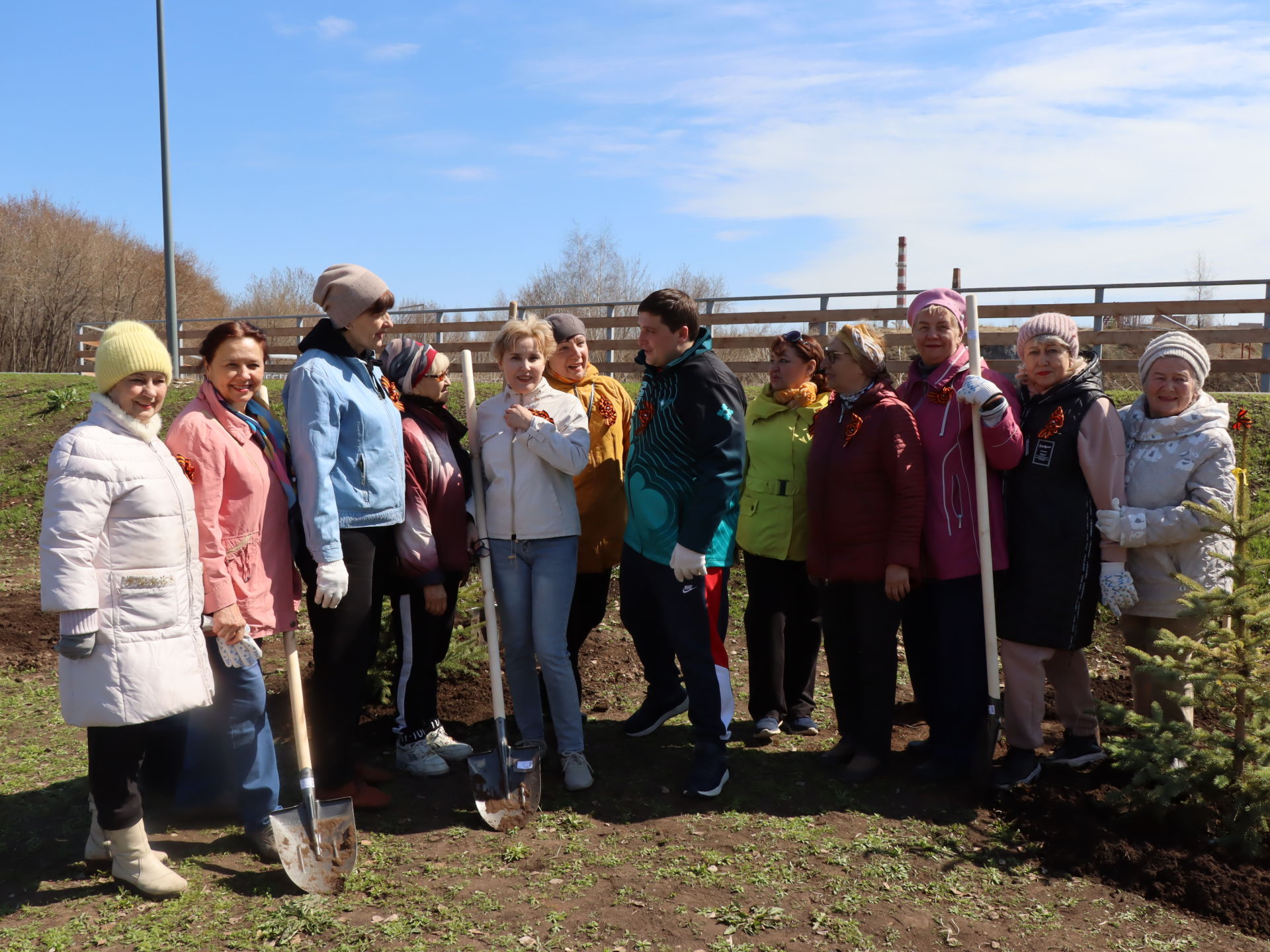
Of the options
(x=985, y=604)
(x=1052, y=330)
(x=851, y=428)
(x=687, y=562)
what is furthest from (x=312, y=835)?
(x=1052, y=330)

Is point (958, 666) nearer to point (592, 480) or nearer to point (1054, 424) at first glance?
point (1054, 424)

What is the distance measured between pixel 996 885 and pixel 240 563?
10.1ft

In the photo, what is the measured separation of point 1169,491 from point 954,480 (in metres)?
0.88

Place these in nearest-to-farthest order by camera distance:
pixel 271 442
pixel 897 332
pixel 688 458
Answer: pixel 271 442 < pixel 688 458 < pixel 897 332

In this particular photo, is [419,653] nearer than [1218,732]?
No

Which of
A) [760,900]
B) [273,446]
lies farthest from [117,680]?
[760,900]

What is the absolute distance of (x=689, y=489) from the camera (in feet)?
13.9

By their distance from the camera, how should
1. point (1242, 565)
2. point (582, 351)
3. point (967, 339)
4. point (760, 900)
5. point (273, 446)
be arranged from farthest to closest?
1. point (582, 351)
2. point (967, 339)
3. point (273, 446)
4. point (1242, 565)
5. point (760, 900)

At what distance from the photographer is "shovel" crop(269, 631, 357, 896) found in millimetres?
3508

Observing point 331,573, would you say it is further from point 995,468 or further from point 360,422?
point 995,468

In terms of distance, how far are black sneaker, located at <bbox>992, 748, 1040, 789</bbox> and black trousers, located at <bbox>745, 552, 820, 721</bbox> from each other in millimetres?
1118

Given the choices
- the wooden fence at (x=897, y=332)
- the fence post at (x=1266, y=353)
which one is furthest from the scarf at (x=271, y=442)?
the fence post at (x=1266, y=353)

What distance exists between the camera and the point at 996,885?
351 cm

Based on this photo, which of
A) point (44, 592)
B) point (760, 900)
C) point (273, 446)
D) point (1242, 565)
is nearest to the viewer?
point (44, 592)
